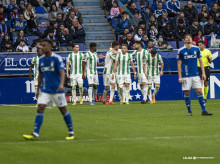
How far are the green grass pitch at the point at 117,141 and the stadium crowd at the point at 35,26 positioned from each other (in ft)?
38.2

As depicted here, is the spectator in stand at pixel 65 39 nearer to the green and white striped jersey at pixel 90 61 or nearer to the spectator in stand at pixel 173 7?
the green and white striped jersey at pixel 90 61

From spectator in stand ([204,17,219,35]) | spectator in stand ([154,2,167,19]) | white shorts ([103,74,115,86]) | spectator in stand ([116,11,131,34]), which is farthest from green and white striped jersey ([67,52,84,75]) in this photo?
spectator in stand ([204,17,219,35])

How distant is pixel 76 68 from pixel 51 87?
1319 centimetres

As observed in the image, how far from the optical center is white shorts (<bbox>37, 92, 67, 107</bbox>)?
12062mm

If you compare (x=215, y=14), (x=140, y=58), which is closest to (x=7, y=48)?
(x=140, y=58)

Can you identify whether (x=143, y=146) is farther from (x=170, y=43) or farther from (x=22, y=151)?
(x=170, y=43)

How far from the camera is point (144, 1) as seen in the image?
34781mm

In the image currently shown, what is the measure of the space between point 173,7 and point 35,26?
332 inches

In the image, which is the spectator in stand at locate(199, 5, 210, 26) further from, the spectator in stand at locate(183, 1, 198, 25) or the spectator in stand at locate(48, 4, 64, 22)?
the spectator in stand at locate(48, 4, 64, 22)

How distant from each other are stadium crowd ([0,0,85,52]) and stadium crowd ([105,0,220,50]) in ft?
7.34

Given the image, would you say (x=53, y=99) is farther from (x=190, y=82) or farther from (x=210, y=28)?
(x=210, y=28)

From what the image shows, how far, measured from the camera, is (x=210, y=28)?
32.6 metres

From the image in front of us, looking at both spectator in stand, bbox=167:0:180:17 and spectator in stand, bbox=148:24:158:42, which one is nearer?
spectator in stand, bbox=148:24:158:42

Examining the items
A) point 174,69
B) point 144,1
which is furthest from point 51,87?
point 144,1
